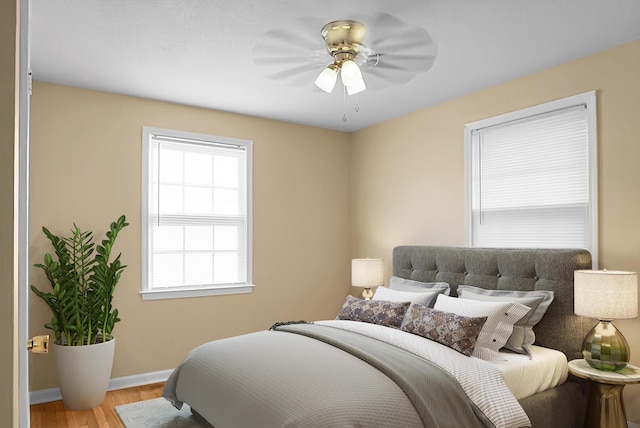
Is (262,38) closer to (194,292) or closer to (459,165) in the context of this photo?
(459,165)

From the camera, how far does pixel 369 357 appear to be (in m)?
2.55

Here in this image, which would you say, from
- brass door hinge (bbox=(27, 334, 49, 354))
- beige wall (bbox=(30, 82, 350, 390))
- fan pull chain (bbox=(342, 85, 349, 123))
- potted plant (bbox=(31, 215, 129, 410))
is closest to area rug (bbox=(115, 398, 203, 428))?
potted plant (bbox=(31, 215, 129, 410))

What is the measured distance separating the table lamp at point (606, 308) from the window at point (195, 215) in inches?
119

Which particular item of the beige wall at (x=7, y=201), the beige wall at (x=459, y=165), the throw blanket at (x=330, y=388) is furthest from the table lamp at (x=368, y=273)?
the beige wall at (x=7, y=201)

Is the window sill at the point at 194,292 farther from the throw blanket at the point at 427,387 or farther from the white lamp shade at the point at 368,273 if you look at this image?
the throw blanket at the point at 427,387

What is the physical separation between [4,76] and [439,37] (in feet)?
8.57

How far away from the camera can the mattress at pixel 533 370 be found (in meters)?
2.72

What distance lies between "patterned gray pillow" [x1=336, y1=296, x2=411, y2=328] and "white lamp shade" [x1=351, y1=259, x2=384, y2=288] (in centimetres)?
73

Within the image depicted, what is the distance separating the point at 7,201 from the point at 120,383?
12.1 ft

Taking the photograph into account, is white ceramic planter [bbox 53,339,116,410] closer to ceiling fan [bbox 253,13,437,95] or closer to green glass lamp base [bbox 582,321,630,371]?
ceiling fan [bbox 253,13,437,95]

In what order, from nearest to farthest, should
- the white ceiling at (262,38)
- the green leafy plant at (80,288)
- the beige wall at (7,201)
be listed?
the beige wall at (7,201) → the white ceiling at (262,38) → the green leafy plant at (80,288)

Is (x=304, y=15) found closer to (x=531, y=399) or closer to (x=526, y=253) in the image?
(x=526, y=253)

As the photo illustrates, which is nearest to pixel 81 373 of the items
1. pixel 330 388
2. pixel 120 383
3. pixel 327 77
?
pixel 120 383

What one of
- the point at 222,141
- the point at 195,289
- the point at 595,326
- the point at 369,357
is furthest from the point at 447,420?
the point at 222,141
